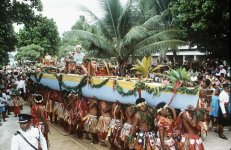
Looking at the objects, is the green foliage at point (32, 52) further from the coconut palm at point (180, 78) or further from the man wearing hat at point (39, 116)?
the coconut palm at point (180, 78)

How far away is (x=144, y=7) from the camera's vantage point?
20766 mm

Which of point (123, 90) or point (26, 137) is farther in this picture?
point (123, 90)

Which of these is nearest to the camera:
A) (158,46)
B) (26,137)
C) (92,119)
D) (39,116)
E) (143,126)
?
(26,137)

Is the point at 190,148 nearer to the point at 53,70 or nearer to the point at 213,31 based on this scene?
the point at 53,70

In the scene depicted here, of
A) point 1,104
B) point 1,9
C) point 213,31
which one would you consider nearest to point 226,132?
point 213,31

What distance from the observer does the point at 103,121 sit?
9250 millimetres

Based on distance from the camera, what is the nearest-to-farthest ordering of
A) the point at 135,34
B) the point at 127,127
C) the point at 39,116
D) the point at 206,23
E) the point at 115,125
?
the point at 39,116 → the point at 127,127 → the point at 115,125 → the point at 135,34 → the point at 206,23

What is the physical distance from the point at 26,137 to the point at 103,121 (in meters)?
4.15

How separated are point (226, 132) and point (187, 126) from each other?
476cm

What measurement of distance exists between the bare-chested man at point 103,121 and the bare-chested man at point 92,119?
0.21 metres

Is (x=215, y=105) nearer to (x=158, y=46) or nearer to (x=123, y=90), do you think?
(x=123, y=90)

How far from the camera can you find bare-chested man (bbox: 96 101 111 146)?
916 centimetres

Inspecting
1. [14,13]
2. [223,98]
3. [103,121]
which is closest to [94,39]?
[14,13]

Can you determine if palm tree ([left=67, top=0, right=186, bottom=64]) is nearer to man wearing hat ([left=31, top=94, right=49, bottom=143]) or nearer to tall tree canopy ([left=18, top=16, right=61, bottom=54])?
man wearing hat ([left=31, top=94, right=49, bottom=143])
